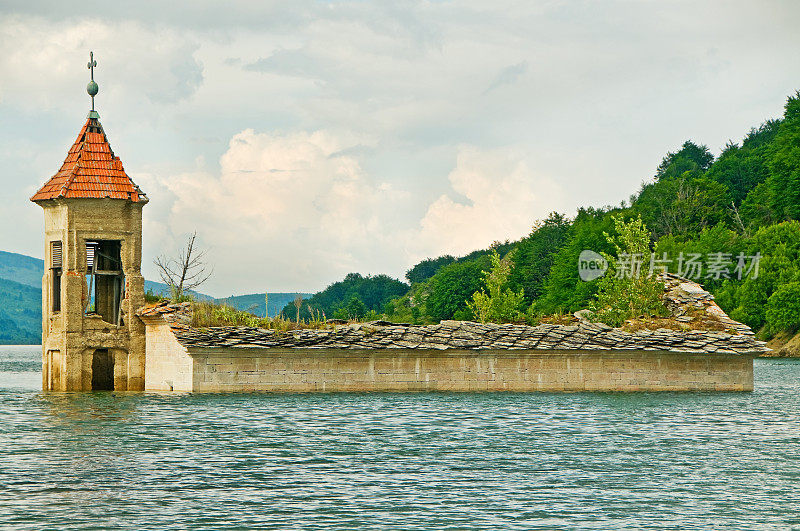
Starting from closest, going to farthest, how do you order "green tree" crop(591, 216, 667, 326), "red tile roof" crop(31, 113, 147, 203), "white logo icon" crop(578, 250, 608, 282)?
"red tile roof" crop(31, 113, 147, 203), "green tree" crop(591, 216, 667, 326), "white logo icon" crop(578, 250, 608, 282)

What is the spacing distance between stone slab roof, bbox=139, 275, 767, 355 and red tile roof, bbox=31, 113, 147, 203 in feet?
15.4

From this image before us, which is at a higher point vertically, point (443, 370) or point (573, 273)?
point (573, 273)

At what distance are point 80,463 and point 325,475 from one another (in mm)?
5298

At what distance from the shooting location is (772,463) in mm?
22562

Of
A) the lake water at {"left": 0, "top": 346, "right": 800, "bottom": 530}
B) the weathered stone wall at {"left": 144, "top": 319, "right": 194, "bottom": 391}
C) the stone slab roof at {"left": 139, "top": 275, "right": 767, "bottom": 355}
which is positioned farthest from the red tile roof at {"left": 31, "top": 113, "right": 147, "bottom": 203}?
the lake water at {"left": 0, "top": 346, "right": 800, "bottom": 530}

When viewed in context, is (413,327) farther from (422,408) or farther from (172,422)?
(172,422)

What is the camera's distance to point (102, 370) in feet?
128

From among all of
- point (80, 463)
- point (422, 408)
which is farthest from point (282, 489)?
point (422, 408)

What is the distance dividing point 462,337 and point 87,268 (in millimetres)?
14741

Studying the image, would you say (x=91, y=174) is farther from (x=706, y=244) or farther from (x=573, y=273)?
(x=706, y=244)

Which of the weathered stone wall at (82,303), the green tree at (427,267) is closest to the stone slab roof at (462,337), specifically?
the weathered stone wall at (82,303)

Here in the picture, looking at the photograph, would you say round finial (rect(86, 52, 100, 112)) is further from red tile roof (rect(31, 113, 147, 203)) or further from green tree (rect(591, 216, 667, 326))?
green tree (rect(591, 216, 667, 326))

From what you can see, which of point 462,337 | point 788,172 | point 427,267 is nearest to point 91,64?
point 462,337

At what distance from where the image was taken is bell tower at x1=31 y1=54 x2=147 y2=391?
121ft
